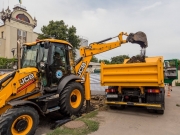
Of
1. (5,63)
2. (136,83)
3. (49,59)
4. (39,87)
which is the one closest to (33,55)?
(49,59)

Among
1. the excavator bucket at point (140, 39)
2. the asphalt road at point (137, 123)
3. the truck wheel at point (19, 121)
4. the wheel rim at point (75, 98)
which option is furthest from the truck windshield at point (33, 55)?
the excavator bucket at point (140, 39)

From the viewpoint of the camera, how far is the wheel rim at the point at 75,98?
18.7 feet

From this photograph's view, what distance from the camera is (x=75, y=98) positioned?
19.2ft

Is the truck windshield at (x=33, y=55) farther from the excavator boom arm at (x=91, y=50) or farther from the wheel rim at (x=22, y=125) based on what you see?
the excavator boom arm at (x=91, y=50)

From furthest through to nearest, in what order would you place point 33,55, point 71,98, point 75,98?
point 75,98 → point 71,98 → point 33,55

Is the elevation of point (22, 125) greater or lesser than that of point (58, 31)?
lesser

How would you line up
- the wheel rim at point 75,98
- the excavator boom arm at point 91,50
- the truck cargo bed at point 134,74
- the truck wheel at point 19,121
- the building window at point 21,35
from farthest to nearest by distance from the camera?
the building window at point 21,35 < the excavator boom arm at point 91,50 < the wheel rim at point 75,98 < the truck cargo bed at point 134,74 < the truck wheel at point 19,121

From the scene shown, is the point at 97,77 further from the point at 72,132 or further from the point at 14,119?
the point at 14,119

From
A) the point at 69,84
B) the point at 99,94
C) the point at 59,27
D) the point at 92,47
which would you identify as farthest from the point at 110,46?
the point at 59,27

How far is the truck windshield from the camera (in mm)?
5203

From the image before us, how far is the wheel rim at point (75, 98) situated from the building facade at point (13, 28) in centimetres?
2145

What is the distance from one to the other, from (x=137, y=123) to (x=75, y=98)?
2.21 meters

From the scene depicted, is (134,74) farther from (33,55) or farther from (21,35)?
(21,35)

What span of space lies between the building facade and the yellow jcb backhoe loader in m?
21.1
